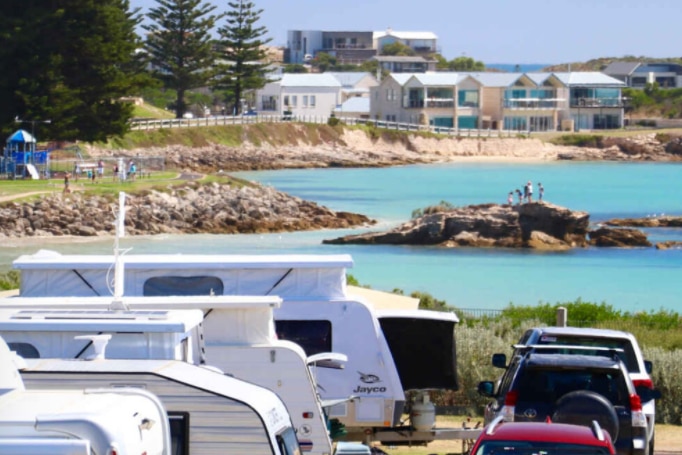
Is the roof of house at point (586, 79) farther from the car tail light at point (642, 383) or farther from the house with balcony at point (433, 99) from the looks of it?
the car tail light at point (642, 383)

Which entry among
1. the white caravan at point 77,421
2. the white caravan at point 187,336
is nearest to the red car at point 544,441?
the white caravan at point 187,336

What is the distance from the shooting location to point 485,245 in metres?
53.8

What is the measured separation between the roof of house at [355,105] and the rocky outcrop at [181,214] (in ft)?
228

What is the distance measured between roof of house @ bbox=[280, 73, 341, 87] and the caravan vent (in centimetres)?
11514

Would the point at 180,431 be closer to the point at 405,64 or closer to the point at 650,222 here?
the point at 650,222

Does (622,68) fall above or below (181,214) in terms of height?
above

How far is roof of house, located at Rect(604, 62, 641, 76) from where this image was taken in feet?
598

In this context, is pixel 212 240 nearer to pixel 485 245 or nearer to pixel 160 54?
pixel 485 245

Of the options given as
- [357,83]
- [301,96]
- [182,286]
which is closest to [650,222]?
[182,286]

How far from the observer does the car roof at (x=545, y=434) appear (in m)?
8.52

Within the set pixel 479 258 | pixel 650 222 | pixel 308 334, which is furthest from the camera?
pixel 650 222

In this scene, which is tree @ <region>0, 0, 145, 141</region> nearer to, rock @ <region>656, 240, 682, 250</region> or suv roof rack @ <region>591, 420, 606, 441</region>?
rock @ <region>656, 240, 682, 250</region>

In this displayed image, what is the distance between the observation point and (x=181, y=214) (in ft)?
182

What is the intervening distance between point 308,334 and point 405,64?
18242 cm
